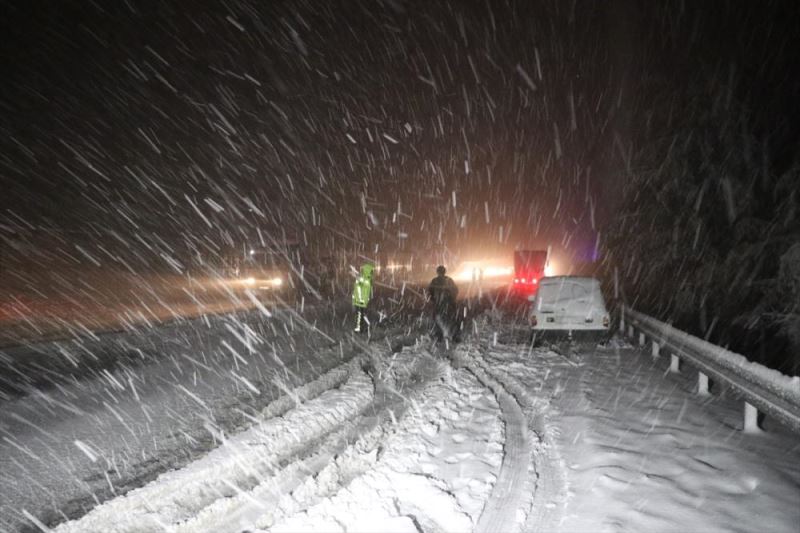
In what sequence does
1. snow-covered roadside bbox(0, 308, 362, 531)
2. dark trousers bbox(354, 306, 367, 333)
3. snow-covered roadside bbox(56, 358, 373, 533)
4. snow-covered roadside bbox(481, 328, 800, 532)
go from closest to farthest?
snow-covered roadside bbox(481, 328, 800, 532)
snow-covered roadside bbox(56, 358, 373, 533)
snow-covered roadside bbox(0, 308, 362, 531)
dark trousers bbox(354, 306, 367, 333)

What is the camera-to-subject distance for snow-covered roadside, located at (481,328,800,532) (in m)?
4.00

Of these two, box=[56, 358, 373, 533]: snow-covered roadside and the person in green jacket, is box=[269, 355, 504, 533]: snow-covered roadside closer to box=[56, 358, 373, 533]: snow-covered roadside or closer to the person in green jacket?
box=[56, 358, 373, 533]: snow-covered roadside

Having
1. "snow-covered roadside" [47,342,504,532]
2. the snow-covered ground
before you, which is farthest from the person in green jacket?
"snow-covered roadside" [47,342,504,532]

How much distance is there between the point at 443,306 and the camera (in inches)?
488

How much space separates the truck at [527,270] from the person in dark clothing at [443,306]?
13264mm

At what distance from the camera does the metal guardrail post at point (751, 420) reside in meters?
5.92

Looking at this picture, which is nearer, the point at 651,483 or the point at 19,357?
the point at 651,483

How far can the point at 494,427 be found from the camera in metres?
6.30

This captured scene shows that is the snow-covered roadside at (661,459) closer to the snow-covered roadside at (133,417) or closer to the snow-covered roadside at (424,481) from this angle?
the snow-covered roadside at (424,481)

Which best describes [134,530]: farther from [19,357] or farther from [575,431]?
[19,357]

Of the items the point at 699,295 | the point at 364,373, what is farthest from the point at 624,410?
the point at 699,295

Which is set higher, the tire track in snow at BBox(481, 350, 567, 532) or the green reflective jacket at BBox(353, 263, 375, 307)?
the green reflective jacket at BBox(353, 263, 375, 307)

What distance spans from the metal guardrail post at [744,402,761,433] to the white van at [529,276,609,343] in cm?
509

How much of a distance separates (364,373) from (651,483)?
18.6 feet
